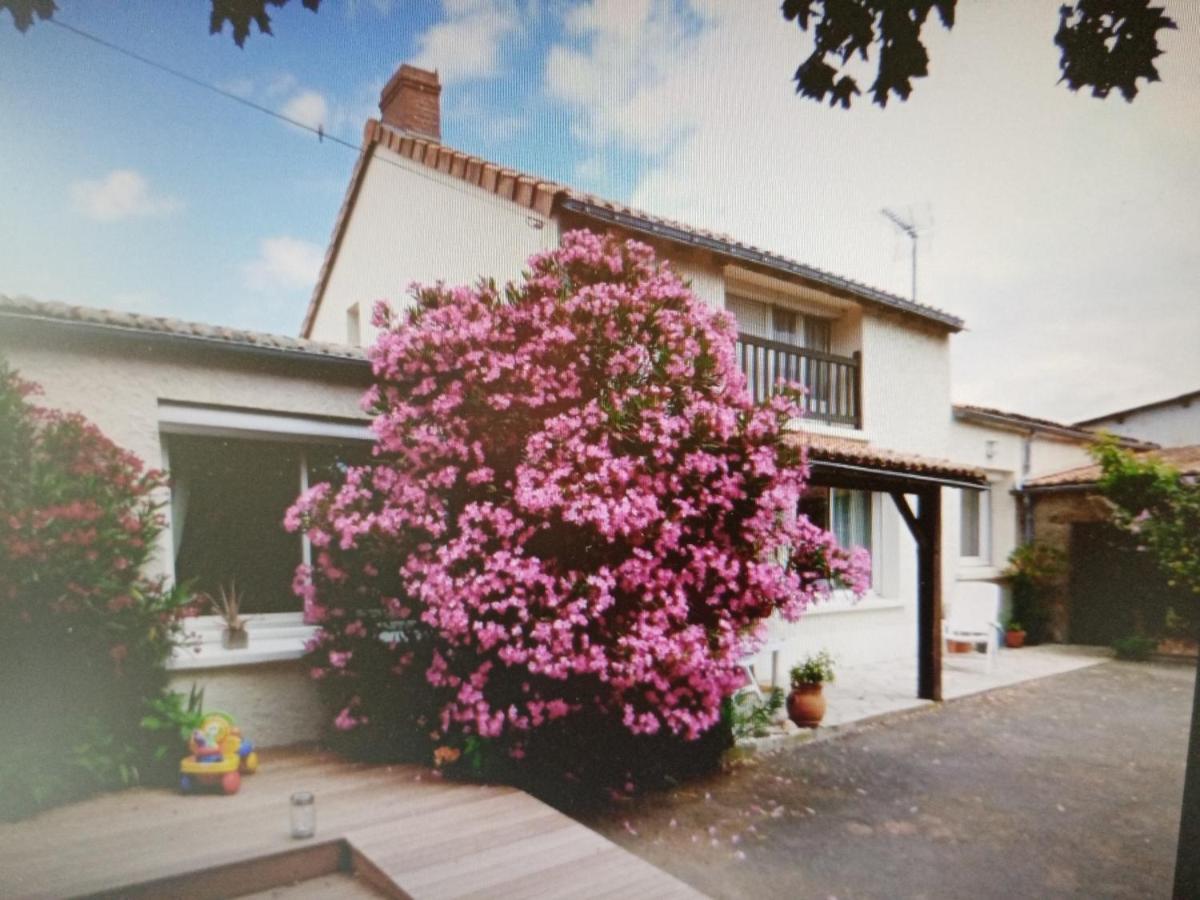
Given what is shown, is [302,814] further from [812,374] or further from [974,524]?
[974,524]

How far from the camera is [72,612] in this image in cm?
453

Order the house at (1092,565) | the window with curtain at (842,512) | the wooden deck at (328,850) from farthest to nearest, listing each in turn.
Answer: the house at (1092,565) < the window with curtain at (842,512) < the wooden deck at (328,850)

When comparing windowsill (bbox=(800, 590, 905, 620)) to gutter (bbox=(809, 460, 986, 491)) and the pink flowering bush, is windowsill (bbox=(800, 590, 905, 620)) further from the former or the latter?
the pink flowering bush

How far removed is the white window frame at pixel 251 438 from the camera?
5438mm

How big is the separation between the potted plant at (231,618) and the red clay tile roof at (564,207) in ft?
15.7

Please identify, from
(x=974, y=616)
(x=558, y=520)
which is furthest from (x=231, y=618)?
(x=974, y=616)

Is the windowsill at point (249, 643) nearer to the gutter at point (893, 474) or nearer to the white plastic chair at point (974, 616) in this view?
the gutter at point (893, 474)

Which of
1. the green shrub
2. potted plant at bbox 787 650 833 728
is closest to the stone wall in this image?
the green shrub

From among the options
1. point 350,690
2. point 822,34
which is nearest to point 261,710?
point 350,690

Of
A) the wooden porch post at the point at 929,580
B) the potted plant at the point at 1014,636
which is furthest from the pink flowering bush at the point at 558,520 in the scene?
the potted plant at the point at 1014,636

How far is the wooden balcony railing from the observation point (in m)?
9.61

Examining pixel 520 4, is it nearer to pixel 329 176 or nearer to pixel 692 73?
pixel 692 73

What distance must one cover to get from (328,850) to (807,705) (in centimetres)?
480

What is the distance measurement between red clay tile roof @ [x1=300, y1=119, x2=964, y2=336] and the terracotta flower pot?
195 inches
